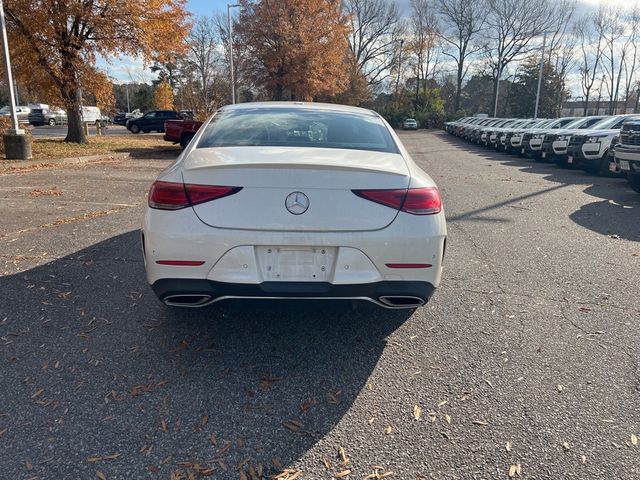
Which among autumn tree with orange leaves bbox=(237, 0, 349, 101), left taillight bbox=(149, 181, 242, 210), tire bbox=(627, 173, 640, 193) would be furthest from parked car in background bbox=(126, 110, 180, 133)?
left taillight bbox=(149, 181, 242, 210)

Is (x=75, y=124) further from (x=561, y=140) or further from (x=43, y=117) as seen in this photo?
(x=43, y=117)

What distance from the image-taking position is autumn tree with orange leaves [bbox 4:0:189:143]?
15.2 metres

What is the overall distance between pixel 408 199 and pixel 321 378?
1178 millimetres

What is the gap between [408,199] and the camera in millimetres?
2826


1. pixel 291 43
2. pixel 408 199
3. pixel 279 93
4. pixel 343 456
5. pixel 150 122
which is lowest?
pixel 343 456

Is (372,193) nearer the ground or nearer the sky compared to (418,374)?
nearer the sky

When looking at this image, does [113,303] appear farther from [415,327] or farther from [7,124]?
[7,124]

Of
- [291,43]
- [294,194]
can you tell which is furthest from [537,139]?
[291,43]

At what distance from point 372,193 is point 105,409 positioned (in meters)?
1.85

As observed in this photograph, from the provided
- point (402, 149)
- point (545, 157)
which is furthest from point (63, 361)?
point (545, 157)

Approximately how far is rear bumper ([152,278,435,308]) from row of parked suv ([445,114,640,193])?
8.25 meters

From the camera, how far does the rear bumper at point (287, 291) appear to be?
2.75m

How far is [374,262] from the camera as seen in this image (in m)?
2.78

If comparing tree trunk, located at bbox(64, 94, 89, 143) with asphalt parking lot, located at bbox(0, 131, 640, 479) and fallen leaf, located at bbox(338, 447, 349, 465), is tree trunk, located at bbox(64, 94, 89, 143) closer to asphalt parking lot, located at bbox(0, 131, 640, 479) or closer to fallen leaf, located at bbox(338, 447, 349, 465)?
asphalt parking lot, located at bbox(0, 131, 640, 479)
